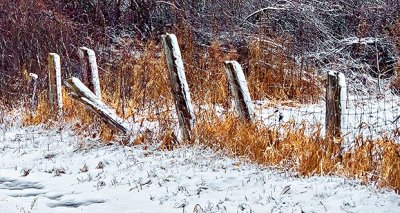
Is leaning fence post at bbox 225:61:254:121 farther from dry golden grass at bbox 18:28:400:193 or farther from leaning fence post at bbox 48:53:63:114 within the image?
leaning fence post at bbox 48:53:63:114

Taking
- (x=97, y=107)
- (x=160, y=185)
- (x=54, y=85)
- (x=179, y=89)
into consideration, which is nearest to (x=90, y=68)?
(x=54, y=85)

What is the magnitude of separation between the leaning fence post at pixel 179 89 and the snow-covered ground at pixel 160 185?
307 millimetres

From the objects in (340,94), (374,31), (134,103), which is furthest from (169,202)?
(374,31)

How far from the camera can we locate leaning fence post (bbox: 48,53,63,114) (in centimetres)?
862

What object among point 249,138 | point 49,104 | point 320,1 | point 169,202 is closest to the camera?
point 169,202

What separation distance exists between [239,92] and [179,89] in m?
0.66

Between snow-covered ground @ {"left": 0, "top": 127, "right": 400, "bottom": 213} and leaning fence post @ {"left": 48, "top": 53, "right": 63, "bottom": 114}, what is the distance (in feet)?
5.83

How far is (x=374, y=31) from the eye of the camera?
43.3 ft

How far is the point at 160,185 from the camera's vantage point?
5094mm

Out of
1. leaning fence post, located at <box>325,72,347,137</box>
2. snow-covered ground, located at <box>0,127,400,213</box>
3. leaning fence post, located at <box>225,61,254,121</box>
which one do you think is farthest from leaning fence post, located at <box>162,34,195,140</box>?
leaning fence post, located at <box>325,72,347,137</box>

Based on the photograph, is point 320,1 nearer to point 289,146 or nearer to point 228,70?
point 228,70

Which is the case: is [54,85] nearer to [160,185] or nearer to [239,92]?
[239,92]

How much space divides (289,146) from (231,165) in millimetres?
565

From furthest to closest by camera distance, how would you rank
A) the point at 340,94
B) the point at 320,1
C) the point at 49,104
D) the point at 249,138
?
the point at 320,1 < the point at 49,104 < the point at 249,138 < the point at 340,94
